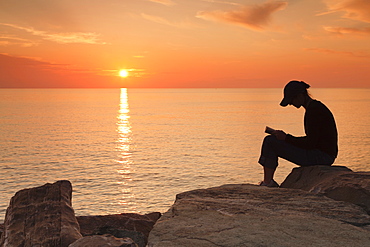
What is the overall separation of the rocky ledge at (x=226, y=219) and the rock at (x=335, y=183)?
1 cm

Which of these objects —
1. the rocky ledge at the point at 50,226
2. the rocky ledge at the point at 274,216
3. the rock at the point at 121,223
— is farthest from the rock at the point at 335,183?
the rocky ledge at the point at 50,226

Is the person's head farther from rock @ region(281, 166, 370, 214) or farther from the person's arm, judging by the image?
rock @ region(281, 166, 370, 214)

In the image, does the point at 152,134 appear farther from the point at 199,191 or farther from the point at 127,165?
the point at 199,191

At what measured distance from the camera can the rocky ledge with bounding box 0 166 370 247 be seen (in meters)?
3.59

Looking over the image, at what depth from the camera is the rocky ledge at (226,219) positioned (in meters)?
3.59

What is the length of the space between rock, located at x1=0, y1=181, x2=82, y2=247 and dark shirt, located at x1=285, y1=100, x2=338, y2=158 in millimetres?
3865

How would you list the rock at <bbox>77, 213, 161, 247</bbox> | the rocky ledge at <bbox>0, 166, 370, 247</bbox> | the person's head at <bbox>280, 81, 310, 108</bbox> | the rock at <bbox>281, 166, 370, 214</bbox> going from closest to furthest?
the rocky ledge at <bbox>0, 166, 370, 247</bbox> → the rock at <bbox>281, 166, 370, 214</bbox> → the rock at <bbox>77, 213, 161, 247</bbox> → the person's head at <bbox>280, 81, 310, 108</bbox>

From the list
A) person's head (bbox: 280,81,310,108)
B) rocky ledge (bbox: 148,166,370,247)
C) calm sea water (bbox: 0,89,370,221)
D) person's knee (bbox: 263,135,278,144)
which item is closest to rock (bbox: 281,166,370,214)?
rocky ledge (bbox: 148,166,370,247)

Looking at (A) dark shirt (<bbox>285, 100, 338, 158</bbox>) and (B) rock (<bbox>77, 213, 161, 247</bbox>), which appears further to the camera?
(A) dark shirt (<bbox>285, 100, 338, 158</bbox>)

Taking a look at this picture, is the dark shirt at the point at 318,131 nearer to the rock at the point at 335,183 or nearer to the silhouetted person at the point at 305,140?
the silhouetted person at the point at 305,140

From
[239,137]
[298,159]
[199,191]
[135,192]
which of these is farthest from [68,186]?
[239,137]

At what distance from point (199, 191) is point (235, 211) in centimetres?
135

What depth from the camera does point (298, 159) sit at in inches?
259

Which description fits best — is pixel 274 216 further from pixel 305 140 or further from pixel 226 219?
pixel 305 140
